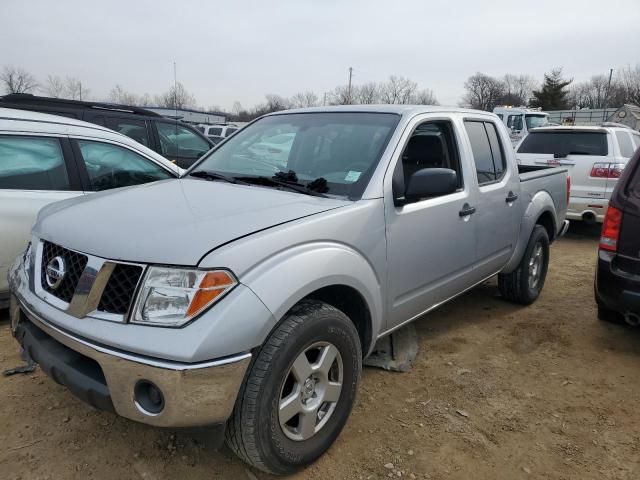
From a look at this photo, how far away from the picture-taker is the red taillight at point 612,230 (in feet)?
11.7

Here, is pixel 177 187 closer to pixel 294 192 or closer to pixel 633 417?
pixel 294 192

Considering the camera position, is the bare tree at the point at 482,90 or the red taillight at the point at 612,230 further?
the bare tree at the point at 482,90

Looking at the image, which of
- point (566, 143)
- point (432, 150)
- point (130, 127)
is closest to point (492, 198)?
point (432, 150)

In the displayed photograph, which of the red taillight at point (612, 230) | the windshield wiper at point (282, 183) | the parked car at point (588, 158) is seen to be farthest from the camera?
the parked car at point (588, 158)

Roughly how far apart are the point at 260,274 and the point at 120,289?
57cm

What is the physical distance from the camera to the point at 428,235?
3086 mm

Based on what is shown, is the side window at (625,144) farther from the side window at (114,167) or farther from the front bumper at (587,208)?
the side window at (114,167)

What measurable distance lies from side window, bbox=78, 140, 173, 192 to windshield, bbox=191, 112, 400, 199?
4.32ft

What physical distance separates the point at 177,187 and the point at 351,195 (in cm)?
106

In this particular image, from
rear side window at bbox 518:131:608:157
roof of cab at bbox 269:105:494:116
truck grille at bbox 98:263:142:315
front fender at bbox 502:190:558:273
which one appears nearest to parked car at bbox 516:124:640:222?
rear side window at bbox 518:131:608:157

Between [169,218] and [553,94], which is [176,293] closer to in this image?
[169,218]

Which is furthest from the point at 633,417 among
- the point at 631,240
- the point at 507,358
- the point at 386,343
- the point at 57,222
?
the point at 57,222

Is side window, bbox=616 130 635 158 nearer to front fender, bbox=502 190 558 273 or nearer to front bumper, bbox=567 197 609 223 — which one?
front bumper, bbox=567 197 609 223

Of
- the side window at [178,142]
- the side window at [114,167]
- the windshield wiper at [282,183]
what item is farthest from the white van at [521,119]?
the windshield wiper at [282,183]
